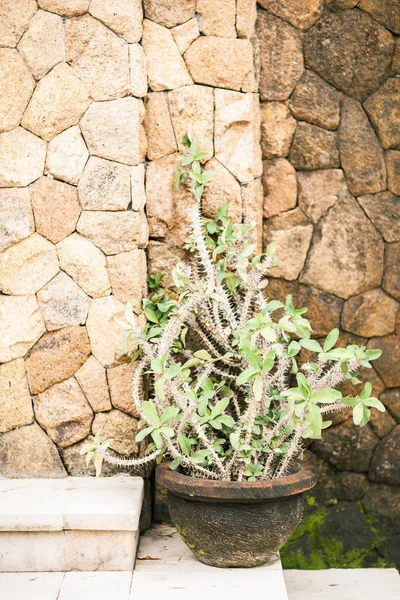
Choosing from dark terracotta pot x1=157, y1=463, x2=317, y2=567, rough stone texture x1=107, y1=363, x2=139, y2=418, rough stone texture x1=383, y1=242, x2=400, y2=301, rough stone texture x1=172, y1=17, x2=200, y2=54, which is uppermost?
rough stone texture x1=172, y1=17, x2=200, y2=54

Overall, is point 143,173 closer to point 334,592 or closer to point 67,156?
point 67,156

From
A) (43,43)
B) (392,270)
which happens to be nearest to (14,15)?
(43,43)

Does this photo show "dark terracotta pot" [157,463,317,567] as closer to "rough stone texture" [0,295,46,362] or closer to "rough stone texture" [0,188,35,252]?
"rough stone texture" [0,295,46,362]

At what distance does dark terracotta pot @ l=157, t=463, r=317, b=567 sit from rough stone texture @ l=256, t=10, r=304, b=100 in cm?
159

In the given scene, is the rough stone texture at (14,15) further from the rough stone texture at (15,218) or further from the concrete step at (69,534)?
the concrete step at (69,534)

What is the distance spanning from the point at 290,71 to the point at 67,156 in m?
1.00

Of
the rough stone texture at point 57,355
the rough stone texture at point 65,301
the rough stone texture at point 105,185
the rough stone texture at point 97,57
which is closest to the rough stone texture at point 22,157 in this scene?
the rough stone texture at point 105,185

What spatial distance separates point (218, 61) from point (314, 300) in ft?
3.48

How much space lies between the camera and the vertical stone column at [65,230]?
9.40ft

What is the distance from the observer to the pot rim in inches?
94.5

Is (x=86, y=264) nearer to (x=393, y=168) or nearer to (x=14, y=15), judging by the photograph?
(x=14, y=15)

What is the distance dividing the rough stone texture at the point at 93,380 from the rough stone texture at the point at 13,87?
1.01m

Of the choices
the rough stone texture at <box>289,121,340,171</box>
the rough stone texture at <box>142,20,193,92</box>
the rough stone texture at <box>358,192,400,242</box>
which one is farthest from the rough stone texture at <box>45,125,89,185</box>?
the rough stone texture at <box>358,192,400,242</box>

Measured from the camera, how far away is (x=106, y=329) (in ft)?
9.49
